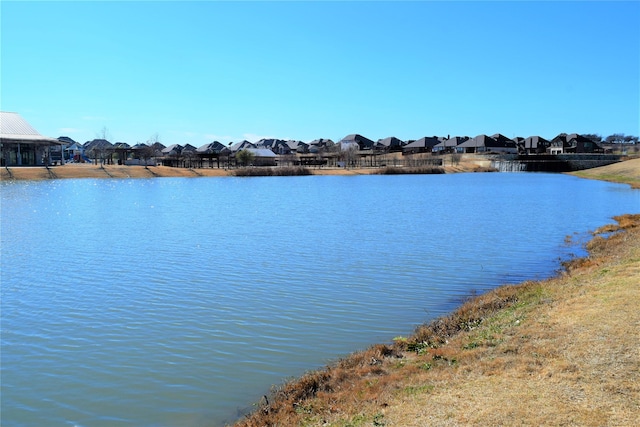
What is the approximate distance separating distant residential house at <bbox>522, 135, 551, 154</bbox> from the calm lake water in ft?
501

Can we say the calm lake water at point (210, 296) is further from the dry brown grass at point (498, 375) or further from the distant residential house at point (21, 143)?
the distant residential house at point (21, 143)

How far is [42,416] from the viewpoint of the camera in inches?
333

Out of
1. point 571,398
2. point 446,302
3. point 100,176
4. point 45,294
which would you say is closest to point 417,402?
point 571,398

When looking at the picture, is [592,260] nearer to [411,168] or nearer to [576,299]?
[576,299]

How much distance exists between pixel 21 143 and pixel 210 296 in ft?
297

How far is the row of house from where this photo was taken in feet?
305

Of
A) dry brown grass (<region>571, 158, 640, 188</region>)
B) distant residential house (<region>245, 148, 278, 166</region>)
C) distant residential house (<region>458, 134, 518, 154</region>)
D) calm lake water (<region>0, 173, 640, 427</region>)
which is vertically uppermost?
distant residential house (<region>458, 134, 518, 154</region>)

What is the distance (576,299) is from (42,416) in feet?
33.8

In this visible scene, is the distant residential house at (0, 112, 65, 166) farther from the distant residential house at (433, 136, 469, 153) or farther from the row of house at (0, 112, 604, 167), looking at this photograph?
the distant residential house at (433, 136, 469, 153)

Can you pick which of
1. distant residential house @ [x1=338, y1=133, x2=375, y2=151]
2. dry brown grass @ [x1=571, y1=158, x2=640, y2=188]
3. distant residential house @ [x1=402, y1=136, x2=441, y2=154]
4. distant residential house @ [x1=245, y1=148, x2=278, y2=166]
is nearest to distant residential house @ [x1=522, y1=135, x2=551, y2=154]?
distant residential house @ [x1=402, y1=136, x2=441, y2=154]

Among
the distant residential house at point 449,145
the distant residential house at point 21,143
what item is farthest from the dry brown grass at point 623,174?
the distant residential house at point 21,143

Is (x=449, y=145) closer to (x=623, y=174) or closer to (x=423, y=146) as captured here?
(x=423, y=146)

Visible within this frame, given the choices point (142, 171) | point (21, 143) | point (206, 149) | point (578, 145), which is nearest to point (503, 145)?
point (578, 145)

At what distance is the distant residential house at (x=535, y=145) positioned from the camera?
576 ft
